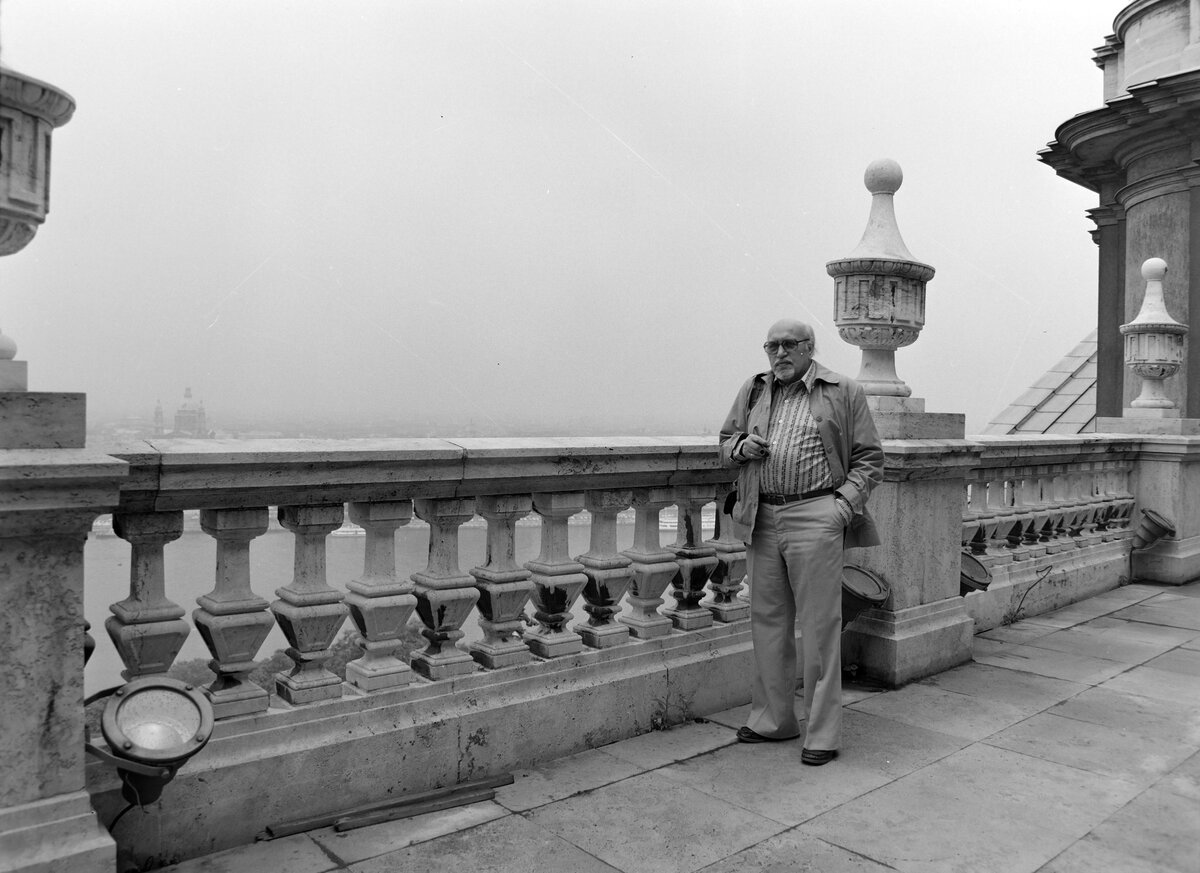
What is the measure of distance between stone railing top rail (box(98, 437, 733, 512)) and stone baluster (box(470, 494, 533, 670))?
9 cm

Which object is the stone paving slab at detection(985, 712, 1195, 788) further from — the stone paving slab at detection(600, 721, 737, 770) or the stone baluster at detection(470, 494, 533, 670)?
the stone baluster at detection(470, 494, 533, 670)

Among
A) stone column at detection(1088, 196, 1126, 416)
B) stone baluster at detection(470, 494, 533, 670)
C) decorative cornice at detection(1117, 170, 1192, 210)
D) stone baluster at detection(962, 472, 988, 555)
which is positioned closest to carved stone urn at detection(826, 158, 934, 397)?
stone baluster at detection(962, 472, 988, 555)

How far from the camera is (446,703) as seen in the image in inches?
155

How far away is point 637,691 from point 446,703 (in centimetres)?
106

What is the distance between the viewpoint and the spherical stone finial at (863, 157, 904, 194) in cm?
605

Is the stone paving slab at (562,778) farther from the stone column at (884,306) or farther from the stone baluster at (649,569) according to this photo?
the stone column at (884,306)

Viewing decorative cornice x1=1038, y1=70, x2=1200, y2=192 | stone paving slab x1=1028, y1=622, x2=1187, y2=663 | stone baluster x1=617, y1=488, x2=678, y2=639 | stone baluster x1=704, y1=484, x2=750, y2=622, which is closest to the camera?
stone baluster x1=617, y1=488, x2=678, y2=639

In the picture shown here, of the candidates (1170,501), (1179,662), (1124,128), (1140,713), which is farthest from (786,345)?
(1124,128)

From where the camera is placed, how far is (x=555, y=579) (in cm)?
439

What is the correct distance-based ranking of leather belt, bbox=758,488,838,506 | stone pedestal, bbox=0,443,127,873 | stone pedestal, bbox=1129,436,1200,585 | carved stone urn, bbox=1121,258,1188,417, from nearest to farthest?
stone pedestal, bbox=0,443,127,873
leather belt, bbox=758,488,838,506
stone pedestal, bbox=1129,436,1200,585
carved stone urn, bbox=1121,258,1188,417

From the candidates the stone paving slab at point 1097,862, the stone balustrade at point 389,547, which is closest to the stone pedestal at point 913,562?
the stone balustrade at point 389,547

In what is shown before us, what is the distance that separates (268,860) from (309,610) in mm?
855

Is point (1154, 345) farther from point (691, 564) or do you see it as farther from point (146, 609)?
point (146, 609)

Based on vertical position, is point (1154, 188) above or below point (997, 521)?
above
